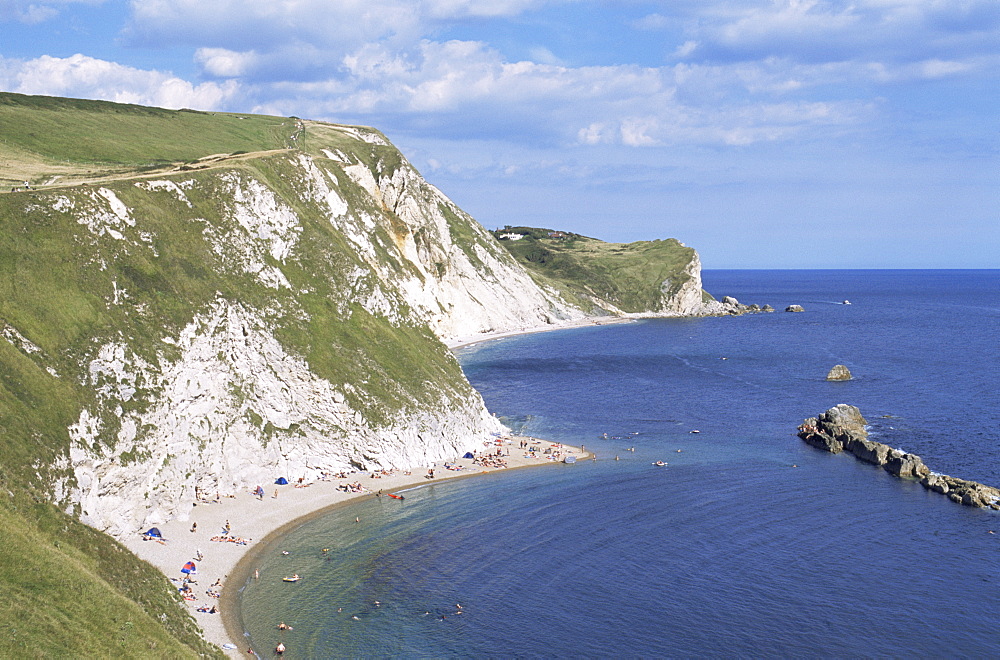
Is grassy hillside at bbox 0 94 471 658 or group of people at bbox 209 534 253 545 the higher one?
grassy hillside at bbox 0 94 471 658

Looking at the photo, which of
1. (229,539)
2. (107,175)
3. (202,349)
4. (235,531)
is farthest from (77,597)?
(107,175)

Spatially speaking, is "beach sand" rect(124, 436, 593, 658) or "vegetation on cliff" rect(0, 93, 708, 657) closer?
"vegetation on cliff" rect(0, 93, 708, 657)

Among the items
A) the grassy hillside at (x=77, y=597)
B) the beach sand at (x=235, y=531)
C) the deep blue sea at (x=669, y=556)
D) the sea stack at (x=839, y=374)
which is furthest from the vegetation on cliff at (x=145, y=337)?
the sea stack at (x=839, y=374)

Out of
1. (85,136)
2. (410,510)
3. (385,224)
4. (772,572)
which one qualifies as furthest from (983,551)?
(85,136)

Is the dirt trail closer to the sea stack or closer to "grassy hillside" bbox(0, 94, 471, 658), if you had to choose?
"grassy hillside" bbox(0, 94, 471, 658)

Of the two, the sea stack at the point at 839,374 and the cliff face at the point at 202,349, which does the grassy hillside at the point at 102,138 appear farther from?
the sea stack at the point at 839,374

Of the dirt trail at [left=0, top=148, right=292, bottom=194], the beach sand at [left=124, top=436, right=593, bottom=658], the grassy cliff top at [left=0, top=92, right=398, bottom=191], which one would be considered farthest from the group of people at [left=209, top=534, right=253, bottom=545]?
the grassy cliff top at [left=0, top=92, right=398, bottom=191]

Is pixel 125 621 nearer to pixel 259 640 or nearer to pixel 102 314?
pixel 259 640
